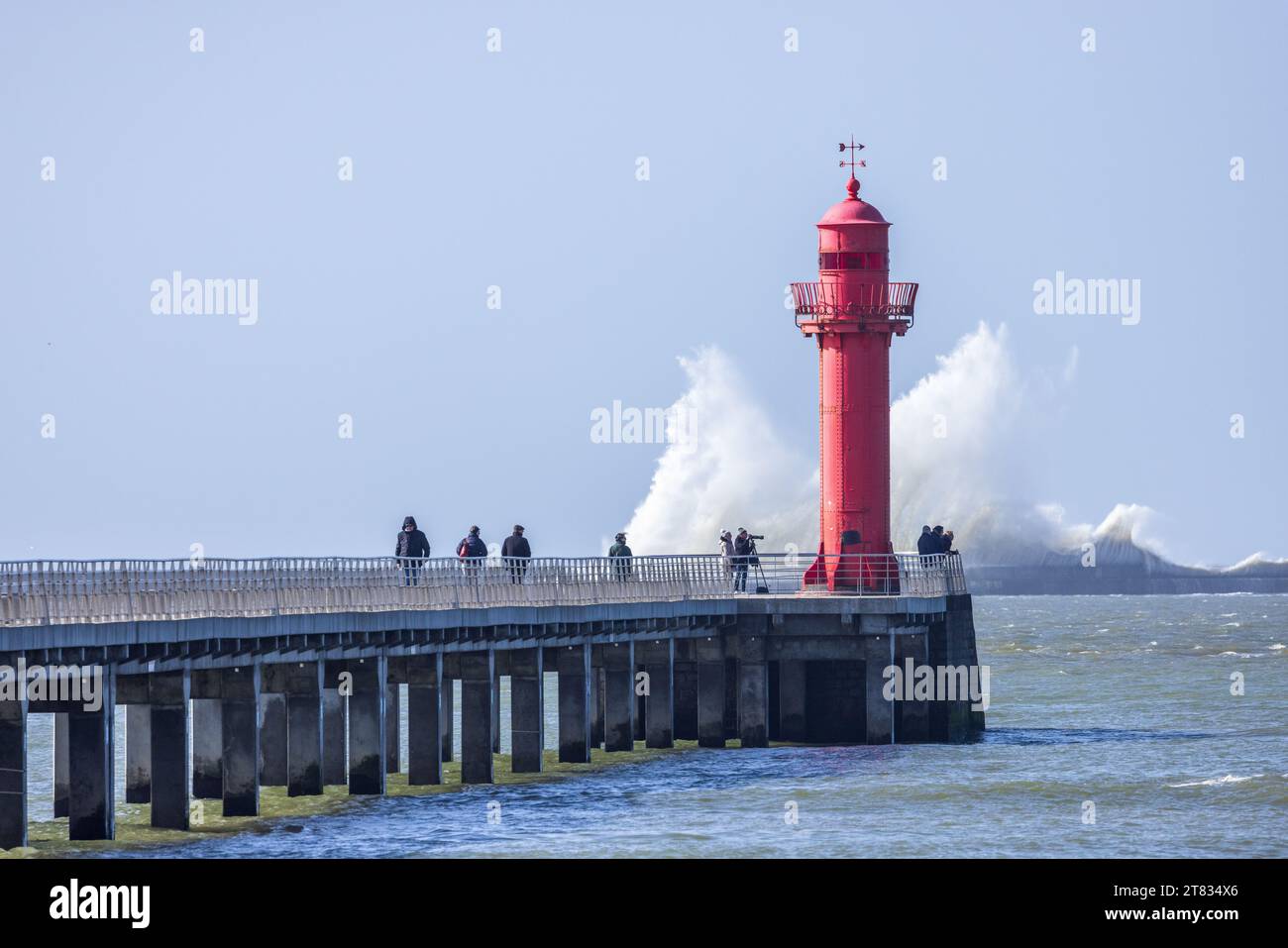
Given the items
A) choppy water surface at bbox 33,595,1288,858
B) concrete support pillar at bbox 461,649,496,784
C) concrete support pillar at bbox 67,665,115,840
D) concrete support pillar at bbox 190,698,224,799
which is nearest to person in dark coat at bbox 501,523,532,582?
concrete support pillar at bbox 461,649,496,784

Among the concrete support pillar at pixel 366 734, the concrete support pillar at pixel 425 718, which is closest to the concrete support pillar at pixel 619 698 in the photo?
the concrete support pillar at pixel 425 718

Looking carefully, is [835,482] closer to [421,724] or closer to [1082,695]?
[421,724]

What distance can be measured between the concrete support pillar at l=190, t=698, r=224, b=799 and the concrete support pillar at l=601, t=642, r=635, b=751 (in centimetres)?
1182

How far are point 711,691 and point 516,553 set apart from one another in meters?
5.49

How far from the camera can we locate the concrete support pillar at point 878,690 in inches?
2055

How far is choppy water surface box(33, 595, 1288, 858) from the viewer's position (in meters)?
40.8

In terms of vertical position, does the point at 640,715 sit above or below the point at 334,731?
below

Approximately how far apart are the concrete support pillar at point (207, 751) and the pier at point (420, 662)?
0.12 ft

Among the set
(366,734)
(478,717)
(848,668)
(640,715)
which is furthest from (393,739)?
(848,668)

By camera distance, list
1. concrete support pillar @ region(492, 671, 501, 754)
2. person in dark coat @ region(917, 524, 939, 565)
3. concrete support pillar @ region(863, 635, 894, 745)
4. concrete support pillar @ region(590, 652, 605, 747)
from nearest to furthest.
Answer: concrete support pillar @ region(492, 671, 501, 754) → concrete support pillar @ region(863, 635, 894, 745) → concrete support pillar @ region(590, 652, 605, 747) → person in dark coat @ region(917, 524, 939, 565)

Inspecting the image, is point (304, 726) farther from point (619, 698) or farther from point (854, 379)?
point (854, 379)

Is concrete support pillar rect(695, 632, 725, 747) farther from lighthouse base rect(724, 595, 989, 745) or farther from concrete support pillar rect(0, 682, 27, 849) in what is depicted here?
concrete support pillar rect(0, 682, 27, 849)

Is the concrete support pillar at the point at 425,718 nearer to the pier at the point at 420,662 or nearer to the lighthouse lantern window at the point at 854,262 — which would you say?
the pier at the point at 420,662

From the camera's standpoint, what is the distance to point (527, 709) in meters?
49.0
